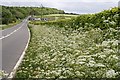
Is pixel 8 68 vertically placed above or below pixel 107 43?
below

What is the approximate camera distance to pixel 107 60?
7.18 m

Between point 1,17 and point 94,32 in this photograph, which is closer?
point 94,32

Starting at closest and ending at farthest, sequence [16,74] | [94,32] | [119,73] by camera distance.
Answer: [119,73]
[16,74]
[94,32]

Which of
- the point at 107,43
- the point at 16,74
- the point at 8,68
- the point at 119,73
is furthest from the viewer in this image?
the point at 8,68

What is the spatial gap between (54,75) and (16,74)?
11.2 ft

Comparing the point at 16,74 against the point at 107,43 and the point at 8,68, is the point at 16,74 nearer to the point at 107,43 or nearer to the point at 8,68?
the point at 8,68

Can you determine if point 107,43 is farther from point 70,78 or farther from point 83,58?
point 70,78

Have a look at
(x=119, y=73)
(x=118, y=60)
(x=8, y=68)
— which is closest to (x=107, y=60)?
(x=118, y=60)

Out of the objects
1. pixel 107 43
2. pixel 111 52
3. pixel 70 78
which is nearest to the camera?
pixel 70 78

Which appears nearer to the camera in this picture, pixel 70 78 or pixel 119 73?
pixel 119 73

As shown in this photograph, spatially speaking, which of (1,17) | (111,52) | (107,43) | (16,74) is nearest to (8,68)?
(16,74)

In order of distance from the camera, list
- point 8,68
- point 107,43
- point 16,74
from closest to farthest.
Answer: point 107,43 → point 16,74 → point 8,68

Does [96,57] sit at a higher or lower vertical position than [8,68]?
higher

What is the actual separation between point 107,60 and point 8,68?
5.98m
